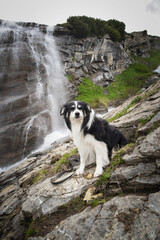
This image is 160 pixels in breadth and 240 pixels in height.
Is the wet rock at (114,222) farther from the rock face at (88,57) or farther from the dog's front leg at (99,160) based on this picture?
the rock face at (88,57)

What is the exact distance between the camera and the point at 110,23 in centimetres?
3325

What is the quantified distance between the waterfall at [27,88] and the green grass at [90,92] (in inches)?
99.6

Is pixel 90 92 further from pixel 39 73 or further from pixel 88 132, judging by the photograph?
pixel 88 132

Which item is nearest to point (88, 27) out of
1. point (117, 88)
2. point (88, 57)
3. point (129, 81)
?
point (88, 57)

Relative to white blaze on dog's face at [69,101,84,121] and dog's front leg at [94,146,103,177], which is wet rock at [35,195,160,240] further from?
white blaze on dog's face at [69,101,84,121]

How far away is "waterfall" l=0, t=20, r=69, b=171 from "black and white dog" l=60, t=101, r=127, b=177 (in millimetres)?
9419

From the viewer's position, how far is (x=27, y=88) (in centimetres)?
1738

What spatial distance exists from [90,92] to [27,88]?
9.70 m

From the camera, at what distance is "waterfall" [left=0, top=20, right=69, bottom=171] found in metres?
12.3

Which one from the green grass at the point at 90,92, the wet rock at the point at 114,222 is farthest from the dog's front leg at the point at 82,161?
the green grass at the point at 90,92

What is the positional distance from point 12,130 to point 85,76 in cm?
1696

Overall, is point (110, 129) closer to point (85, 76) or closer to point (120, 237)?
point (120, 237)

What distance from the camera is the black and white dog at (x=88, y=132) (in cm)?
356

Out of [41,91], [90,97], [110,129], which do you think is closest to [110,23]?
[90,97]
